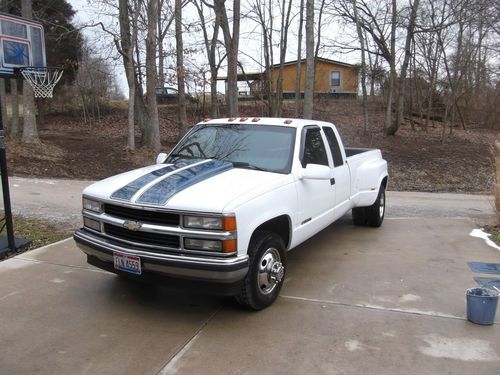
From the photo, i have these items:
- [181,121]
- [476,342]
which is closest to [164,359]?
[476,342]

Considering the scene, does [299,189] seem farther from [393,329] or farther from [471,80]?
[471,80]

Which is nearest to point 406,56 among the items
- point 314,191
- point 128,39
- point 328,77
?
point 128,39

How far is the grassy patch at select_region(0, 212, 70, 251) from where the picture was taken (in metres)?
6.66

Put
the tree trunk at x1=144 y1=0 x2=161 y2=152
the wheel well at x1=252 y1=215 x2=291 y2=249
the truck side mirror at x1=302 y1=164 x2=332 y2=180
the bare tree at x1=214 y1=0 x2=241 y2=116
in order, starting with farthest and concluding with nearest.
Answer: the bare tree at x1=214 y1=0 x2=241 y2=116 < the tree trunk at x1=144 y1=0 x2=161 y2=152 < the truck side mirror at x1=302 y1=164 x2=332 y2=180 < the wheel well at x1=252 y1=215 x2=291 y2=249

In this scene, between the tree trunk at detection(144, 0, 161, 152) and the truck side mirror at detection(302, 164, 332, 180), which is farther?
the tree trunk at detection(144, 0, 161, 152)

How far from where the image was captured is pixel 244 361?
3.53 m

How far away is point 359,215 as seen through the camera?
779 centimetres

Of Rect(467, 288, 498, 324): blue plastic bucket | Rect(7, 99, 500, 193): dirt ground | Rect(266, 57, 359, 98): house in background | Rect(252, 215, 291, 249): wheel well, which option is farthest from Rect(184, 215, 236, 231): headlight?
Rect(266, 57, 359, 98): house in background

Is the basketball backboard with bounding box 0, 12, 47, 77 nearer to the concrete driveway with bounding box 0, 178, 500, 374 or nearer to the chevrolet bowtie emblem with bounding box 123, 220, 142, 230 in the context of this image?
the concrete driveway with bounding box 0, 178, 500, 374

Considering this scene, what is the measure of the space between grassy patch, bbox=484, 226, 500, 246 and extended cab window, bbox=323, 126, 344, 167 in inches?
106

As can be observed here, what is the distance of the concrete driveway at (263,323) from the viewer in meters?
3.51

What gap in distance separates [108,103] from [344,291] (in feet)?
85.7

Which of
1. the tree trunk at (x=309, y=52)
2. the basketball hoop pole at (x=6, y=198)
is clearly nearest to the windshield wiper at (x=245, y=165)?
the basketball hoop pole at (x=6, y=198)

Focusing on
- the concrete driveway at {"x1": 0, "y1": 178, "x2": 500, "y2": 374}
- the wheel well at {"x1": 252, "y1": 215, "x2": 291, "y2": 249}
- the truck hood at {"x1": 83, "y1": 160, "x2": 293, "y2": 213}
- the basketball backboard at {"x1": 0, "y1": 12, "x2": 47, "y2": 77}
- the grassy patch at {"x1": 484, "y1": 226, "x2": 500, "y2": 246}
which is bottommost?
the grassy patch at {"x1": 484, "y1": 226, "x2": 500, "y2": 246}
